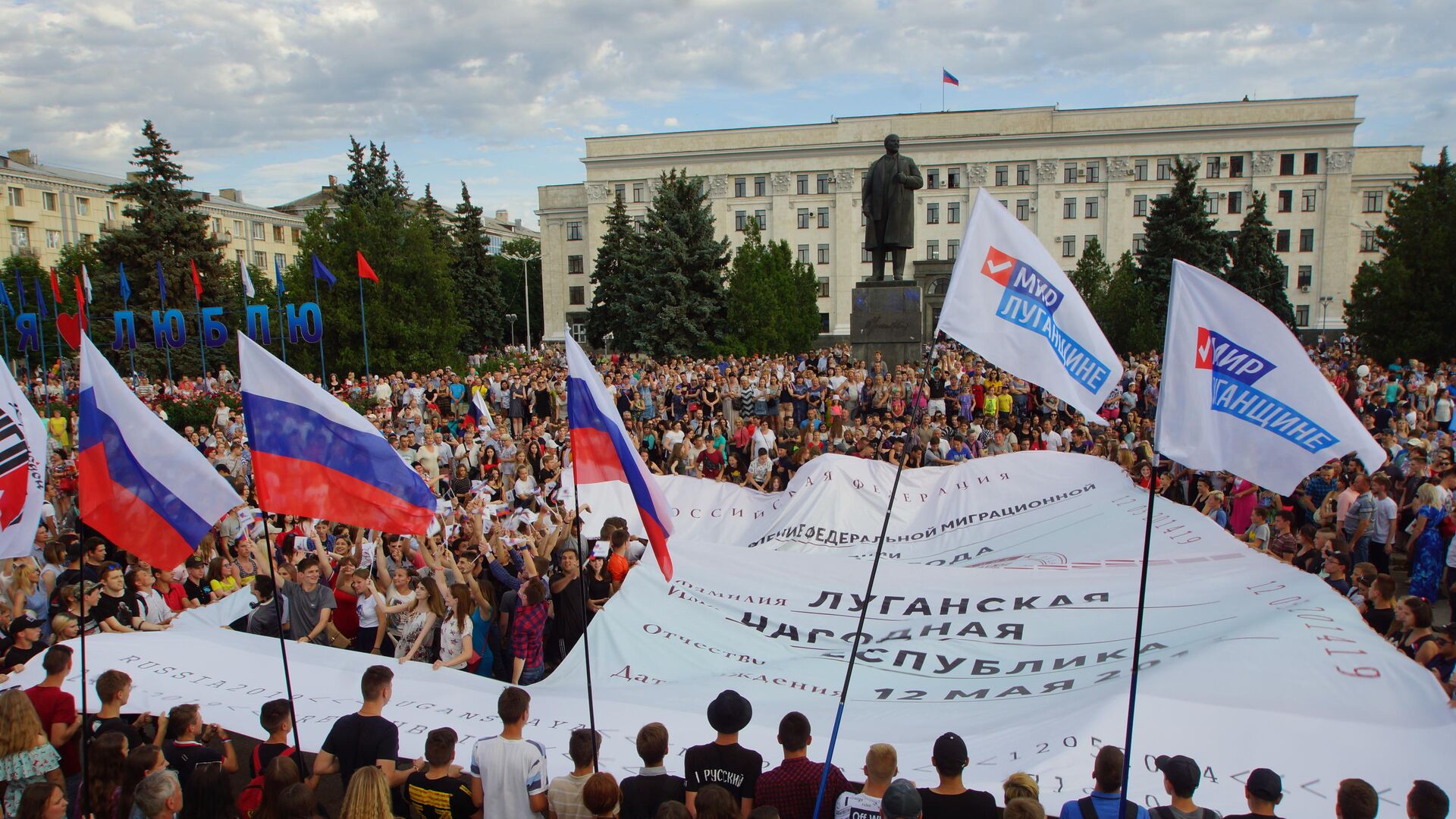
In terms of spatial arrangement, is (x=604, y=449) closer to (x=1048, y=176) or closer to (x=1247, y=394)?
(x=1247, y=394)

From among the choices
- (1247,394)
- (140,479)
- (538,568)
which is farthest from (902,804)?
(538,568)

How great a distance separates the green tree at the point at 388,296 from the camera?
36406 millimetres

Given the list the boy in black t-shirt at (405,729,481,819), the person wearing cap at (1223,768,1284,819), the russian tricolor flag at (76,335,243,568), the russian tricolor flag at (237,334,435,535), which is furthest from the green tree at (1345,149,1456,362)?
the russian tricolor flag at (76,335,243,568)

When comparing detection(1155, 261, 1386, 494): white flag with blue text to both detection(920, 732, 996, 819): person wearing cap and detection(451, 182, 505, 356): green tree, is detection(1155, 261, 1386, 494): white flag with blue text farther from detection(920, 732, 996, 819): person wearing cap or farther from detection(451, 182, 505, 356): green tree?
detection(451, 182, 505, 356): green tree

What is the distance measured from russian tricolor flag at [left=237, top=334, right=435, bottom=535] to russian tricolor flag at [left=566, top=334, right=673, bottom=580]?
1.01 metres

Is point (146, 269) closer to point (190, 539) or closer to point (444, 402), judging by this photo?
point (444, 402)

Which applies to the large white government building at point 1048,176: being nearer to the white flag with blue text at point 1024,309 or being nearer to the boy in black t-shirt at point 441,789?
the white flag with blue text at point 1024,309

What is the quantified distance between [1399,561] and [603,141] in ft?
238

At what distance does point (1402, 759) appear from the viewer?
476cm

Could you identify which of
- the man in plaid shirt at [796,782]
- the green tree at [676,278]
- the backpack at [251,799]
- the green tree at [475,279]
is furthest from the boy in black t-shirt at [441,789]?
the green tree at [475,279]

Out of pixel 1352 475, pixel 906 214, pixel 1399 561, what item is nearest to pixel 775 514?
pixel 1352 475

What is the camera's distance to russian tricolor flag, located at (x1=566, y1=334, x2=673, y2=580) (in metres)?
5.72

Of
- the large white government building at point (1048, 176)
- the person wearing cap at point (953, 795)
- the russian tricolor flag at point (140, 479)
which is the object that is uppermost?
the large white government building at point (1048, 176)

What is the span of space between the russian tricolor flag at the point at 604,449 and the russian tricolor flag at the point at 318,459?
3.32 ft
